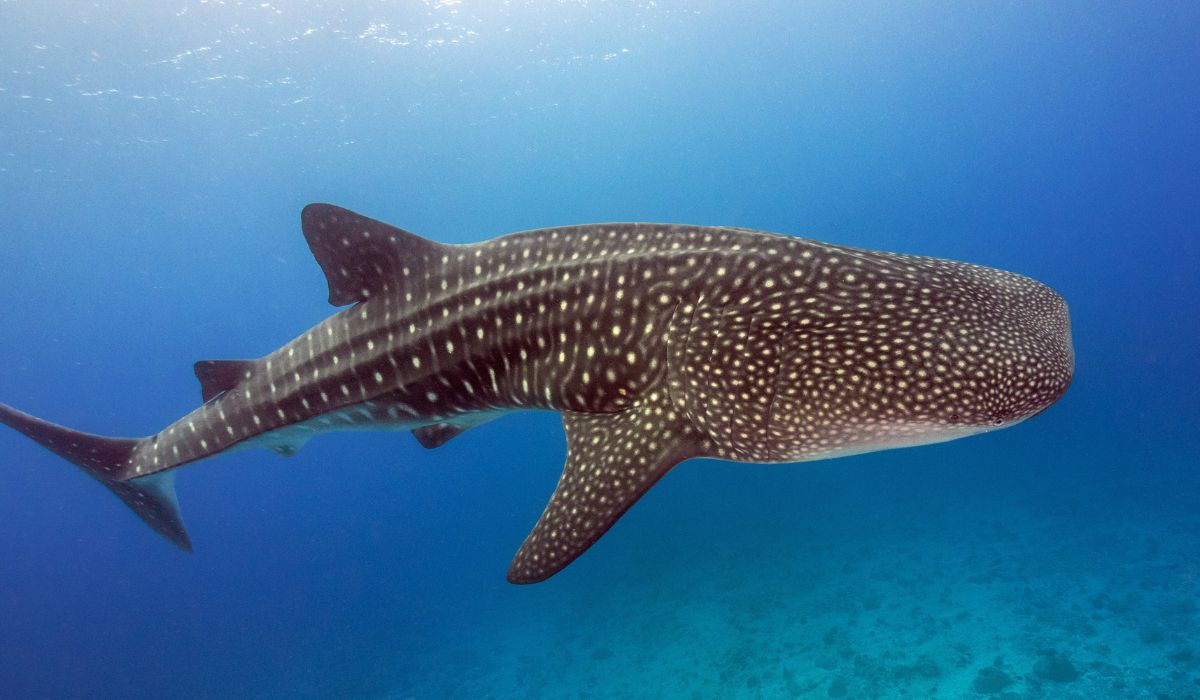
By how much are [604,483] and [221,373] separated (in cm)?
343

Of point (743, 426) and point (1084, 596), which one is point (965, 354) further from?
point (1084, 596)

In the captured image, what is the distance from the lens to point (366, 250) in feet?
12.9

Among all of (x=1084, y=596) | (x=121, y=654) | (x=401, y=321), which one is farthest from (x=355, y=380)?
(x=121, y=654)

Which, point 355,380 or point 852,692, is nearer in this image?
point 355,380

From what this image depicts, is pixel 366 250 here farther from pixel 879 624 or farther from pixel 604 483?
pixel 879 624

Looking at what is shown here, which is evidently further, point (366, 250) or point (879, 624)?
point (879, 624)

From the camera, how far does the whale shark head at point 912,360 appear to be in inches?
97.3

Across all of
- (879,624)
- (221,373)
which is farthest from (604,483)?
(879,624)

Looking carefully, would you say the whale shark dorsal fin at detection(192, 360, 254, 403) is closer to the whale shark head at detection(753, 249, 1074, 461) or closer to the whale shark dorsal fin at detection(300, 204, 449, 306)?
the whale shark dorsal fin at detection(300, 204, 449, 306)

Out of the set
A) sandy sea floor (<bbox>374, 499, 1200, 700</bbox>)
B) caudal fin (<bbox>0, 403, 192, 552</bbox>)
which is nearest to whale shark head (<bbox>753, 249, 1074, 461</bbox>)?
caudal fin (<bbox>0, 403, 192, 552</bbox>)

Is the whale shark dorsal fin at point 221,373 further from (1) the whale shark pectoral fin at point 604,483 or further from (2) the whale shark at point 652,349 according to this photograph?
(1) the whale shark pectoral fin at point 604,483

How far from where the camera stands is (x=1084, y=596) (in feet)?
42.2

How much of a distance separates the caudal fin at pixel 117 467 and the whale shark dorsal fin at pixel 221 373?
0.91 m

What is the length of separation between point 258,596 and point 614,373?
113 ft
